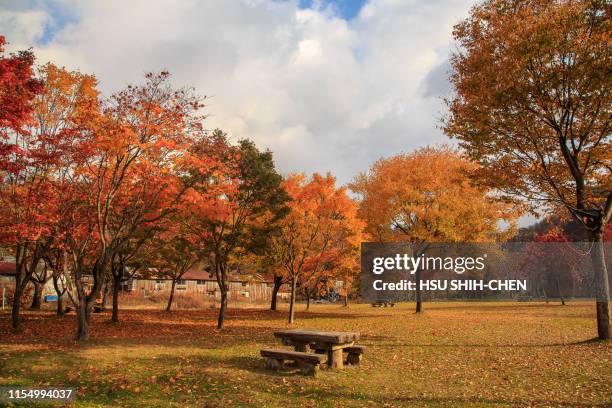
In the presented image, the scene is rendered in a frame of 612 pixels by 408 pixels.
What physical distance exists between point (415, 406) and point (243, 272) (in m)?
43.1

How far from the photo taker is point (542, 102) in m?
14.2

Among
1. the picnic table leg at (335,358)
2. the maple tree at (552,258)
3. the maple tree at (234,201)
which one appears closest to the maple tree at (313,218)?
the maple tree at (234,201)

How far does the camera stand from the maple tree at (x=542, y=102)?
1305 centimetres

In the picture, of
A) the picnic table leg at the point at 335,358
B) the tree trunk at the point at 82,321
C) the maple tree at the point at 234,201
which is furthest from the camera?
the maple tree at the point at 234,201

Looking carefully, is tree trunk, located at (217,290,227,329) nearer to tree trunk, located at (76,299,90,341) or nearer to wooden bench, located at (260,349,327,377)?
tree trunk, located at (76,299,90,341)

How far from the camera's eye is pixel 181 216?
20797 mm

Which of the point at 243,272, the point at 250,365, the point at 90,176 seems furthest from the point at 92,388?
the point at 243,272

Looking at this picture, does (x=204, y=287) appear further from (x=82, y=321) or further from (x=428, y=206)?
(x=82, y=321)

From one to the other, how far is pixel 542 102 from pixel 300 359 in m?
11.1

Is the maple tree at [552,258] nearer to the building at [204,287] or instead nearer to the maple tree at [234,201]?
the building at [204,287]

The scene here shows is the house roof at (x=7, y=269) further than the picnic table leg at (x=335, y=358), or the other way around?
the house roof at (x=7, y=269)

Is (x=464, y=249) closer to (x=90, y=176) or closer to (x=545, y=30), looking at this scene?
(x=545, y=30)

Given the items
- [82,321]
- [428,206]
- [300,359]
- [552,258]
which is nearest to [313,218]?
[428,206]

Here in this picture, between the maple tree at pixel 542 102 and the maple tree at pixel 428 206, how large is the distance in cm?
1426
